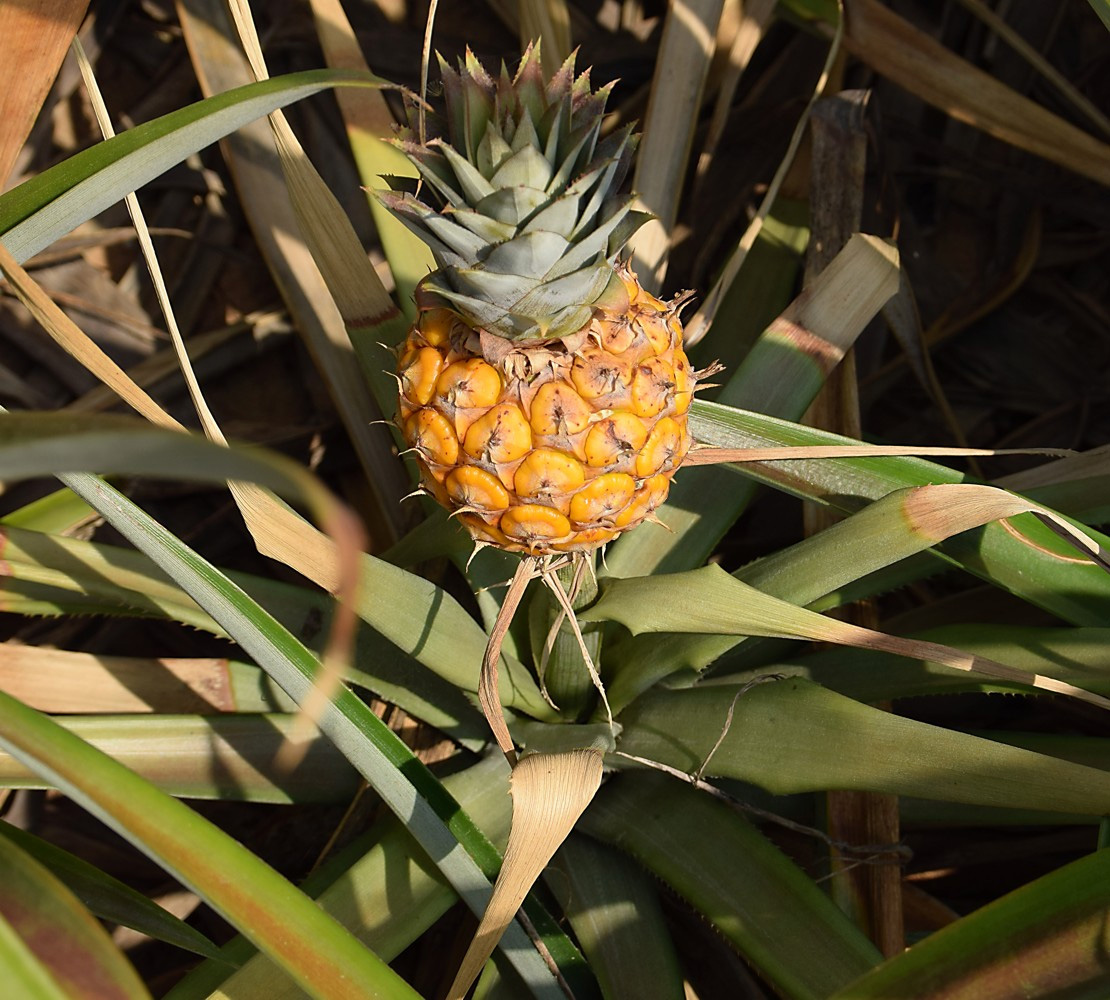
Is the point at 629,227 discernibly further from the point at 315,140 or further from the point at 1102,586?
the point at 315,140

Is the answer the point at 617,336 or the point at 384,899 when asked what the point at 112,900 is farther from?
the point at 617,336

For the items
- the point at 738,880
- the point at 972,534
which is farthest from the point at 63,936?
the point at 972,534

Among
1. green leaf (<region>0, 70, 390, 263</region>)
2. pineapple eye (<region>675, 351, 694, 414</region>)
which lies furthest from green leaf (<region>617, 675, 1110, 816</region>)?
green leaf (<region>0, 70, 390, 263</region>)

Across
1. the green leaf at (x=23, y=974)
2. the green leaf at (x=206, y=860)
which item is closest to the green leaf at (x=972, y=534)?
the green leaf at (x=206, y=860)

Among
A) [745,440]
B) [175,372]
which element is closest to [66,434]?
[745,440]

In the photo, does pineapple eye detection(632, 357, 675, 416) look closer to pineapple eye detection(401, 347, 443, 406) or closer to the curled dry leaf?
pineapple eye detection(401, 347, 443, 406)

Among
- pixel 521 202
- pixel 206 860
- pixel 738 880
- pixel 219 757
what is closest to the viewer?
pixel 206 860

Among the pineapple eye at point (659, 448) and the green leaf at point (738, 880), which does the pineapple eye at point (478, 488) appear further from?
the green leaf at point (738, 880)
